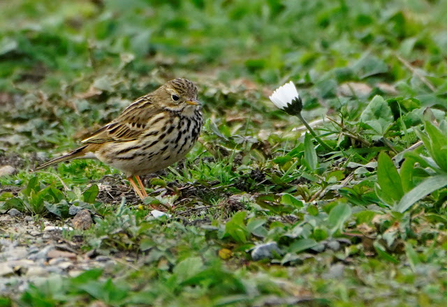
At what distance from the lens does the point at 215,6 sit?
13.6 meters

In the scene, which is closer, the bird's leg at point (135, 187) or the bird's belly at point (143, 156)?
the bird's leg at point (135, 187)

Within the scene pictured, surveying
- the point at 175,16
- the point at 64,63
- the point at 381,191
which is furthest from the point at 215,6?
the point at 381,191

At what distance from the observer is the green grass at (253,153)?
4.79 m

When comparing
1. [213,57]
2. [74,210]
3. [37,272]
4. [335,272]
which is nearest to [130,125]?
[74,210]

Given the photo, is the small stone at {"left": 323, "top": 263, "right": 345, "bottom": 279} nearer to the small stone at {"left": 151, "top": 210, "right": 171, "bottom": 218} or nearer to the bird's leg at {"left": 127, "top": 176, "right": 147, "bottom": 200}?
the small stone at {"left": 151, "top": 210, "right": 171, "bottom": 218}

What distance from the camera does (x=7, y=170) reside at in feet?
26.5

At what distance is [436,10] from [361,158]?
266 inches

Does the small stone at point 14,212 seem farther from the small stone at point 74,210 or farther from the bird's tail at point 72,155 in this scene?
the bird's tail at point 72,155

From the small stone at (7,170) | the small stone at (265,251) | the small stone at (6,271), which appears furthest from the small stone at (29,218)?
the small stone at (265,251)

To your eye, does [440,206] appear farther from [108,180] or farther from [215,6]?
[215,6]

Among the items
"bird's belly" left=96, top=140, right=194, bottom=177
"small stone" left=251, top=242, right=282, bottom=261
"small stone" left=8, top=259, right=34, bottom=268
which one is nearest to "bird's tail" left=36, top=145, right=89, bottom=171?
"bird's belly" left=96, top=140, right=194, bottom=177

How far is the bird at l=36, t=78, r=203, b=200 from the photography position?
7113 millimetres

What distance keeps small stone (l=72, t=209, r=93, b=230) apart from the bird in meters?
0.81

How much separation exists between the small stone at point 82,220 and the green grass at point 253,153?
0.25m
